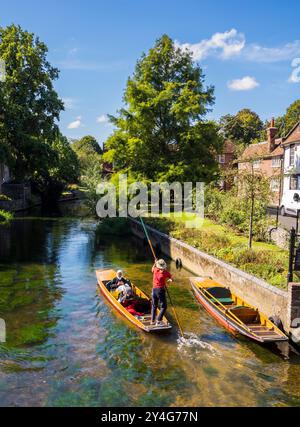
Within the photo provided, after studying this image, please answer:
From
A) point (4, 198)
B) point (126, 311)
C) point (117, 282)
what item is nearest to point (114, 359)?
point (126, 311)

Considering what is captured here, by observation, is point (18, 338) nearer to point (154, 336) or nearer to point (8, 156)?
point (154, 336)

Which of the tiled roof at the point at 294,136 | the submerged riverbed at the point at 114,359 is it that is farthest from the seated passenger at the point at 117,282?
the tiled roof at the point at 294,136

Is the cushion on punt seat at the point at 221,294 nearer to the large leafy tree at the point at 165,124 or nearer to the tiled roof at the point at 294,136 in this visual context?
the large leafy tree at the point at 165,124

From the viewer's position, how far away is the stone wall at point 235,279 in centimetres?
1291

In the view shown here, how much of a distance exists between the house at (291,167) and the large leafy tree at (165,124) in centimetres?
943

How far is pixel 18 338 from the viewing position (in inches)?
491

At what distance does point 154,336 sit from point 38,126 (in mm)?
37196

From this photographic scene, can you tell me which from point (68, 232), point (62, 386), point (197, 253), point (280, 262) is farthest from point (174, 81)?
point (62, 386)

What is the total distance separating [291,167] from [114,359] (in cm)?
3484

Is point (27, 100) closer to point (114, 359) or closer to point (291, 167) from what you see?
point (291, 167)

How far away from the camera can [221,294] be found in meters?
15.3

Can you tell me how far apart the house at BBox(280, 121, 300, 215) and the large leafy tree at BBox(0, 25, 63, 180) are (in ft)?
82.3

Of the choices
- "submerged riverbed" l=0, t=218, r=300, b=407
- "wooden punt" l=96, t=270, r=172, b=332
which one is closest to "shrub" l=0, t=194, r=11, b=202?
"submerged riverbed" l=0, t=218, r=300, b=407
